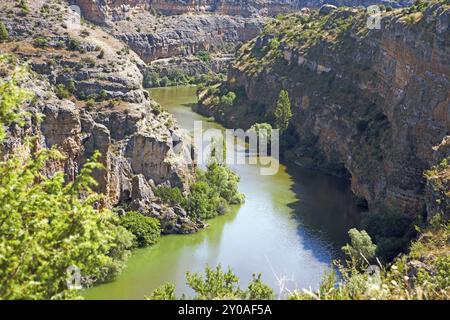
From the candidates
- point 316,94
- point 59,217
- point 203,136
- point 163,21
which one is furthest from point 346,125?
point 163,21

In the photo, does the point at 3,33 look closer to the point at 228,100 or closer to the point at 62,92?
the point at 62,92

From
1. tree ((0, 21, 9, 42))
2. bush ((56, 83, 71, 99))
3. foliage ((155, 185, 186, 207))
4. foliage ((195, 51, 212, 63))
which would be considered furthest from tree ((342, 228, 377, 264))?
foliage ((195, 51, 212, 63))

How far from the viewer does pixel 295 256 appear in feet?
137

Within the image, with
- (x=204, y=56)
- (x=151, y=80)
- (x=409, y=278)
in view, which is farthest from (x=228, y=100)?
(x=409, y=278)

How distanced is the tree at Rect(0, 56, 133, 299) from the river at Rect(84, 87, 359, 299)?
66.2 feet

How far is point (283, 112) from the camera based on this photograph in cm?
7281

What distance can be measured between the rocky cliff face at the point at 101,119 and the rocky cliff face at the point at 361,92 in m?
14.7

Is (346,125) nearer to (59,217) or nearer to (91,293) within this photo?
(91,293)

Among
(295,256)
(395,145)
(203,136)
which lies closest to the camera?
(295,256)

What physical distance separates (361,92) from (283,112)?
31.1ft

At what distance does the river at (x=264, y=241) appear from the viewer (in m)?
38.2

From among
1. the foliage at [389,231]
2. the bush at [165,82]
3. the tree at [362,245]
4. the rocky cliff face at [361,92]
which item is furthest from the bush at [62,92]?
the bush at [165,82]

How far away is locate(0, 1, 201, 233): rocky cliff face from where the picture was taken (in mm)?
42812
